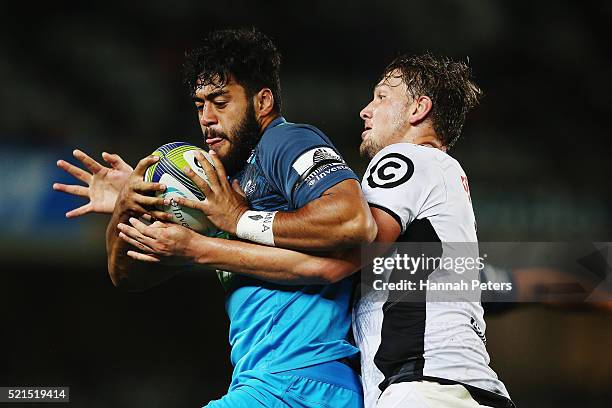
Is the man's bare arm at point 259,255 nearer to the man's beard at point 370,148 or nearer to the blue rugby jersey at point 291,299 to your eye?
the blue rugby jersey at point 291,299

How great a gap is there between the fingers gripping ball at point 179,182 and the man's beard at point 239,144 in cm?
24

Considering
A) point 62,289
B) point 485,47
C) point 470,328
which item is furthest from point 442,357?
point 485,47

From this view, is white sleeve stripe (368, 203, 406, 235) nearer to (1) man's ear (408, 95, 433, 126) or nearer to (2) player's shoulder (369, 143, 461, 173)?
(2) player's shoulder (369, 143, 461, 173)

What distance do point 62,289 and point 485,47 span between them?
360 centimetres

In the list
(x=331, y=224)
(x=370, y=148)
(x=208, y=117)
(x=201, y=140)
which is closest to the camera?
(x=331, y=224)

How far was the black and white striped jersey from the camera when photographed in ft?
8.78

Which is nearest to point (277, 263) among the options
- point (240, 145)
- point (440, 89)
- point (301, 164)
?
point (301, 164)

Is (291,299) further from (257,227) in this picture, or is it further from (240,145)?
(240,145)

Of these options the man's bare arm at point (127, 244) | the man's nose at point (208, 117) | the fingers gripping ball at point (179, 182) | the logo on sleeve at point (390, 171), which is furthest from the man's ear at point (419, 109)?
the man's bare arm at point (127, 244)

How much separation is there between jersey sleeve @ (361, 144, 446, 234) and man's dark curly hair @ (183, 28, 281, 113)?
62 centimetres

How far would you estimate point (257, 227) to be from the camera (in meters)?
2.69

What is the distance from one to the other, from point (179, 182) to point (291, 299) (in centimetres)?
56

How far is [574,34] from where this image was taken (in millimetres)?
6238

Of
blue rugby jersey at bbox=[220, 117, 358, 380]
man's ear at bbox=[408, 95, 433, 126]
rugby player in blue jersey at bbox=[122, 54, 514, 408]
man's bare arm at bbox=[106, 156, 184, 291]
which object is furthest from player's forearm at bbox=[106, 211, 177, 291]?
man's ear at bbox=[408, 95, 433, 126]
